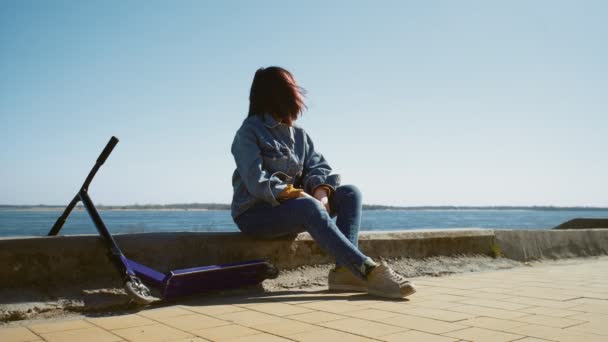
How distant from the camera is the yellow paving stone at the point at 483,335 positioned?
205 cm

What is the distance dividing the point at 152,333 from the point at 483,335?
1.35 metres

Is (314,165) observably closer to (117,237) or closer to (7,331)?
(117,237)

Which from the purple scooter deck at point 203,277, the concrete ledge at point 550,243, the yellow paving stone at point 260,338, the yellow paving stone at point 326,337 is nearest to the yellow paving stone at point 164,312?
the purple scooter deck at point 203,277

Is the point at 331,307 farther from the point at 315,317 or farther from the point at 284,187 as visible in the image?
the point at 284,187

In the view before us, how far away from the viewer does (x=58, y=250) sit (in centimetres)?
290

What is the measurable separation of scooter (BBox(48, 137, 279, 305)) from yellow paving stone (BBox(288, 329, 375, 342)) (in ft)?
3.21

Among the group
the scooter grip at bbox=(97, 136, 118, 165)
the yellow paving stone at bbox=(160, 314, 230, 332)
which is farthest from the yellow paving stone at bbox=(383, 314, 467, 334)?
the scooter grip at bbox=(97, 136, 118, 165)

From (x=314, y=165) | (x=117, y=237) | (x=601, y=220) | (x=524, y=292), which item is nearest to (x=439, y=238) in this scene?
(x=524, y=292)

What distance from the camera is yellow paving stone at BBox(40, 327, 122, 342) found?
2.10 metres

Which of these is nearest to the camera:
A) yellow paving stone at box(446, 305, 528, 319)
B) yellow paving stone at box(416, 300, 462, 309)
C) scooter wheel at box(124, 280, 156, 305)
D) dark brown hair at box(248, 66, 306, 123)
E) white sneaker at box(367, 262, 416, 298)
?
yellow paving stone at box(446, 305, 528, 319)

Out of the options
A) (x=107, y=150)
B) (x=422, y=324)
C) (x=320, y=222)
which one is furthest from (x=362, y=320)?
(x=107, y=150)

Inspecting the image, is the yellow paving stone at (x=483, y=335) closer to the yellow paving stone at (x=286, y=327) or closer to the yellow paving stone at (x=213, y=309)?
the yellow paving stone at (x=286, y=327)

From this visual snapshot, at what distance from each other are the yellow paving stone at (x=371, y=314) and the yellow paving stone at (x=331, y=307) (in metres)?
0.07

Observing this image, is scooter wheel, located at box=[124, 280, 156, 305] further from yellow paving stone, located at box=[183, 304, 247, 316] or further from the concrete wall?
the concrete wall
